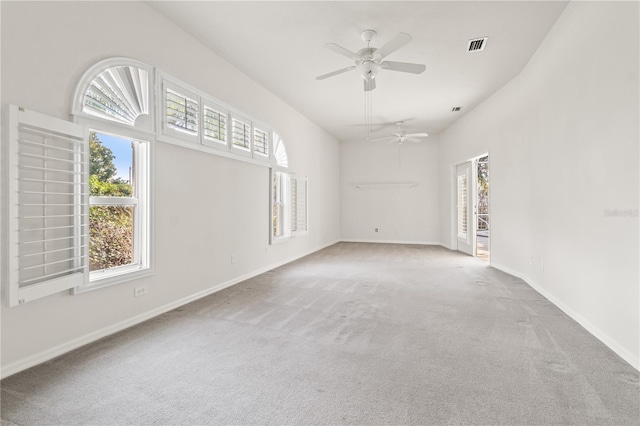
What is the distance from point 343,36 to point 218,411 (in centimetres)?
365

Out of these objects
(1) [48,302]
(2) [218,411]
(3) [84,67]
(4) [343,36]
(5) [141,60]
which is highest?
(4) [343,36]

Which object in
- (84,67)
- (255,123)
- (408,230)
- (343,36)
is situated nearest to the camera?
(84,67)

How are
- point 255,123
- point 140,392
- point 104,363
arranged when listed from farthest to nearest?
point 255,123
point 104,363
point 140,392

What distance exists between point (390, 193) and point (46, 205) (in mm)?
7955

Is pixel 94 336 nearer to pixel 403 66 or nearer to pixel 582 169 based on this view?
pixel 403 66

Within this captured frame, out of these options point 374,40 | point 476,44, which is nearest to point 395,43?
point 374,40

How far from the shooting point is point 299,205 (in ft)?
20.7

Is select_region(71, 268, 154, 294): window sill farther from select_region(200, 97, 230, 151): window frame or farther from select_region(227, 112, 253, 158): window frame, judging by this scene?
select_region(227, 112, 253, 158): window frame

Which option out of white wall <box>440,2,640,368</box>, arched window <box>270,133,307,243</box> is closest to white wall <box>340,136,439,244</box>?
arched window <box>270,133,307,243</box>

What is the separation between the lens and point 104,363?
2152mm

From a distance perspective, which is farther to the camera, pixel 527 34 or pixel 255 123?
pixel 255 123

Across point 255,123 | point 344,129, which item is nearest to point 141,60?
point 255,123

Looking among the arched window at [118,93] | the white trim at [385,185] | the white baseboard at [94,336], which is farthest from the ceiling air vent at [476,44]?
the white trim at [385,185]

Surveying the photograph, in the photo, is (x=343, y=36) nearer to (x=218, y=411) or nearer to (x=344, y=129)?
(x=218, y=411)
